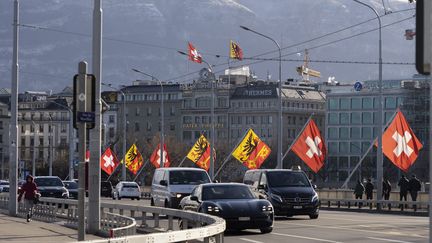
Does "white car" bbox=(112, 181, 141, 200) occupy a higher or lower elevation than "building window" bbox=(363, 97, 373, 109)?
lower

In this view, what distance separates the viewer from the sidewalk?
27.9 meters

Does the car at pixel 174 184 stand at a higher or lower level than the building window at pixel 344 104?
lower

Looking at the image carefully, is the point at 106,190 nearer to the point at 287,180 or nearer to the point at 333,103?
the point at 287,180

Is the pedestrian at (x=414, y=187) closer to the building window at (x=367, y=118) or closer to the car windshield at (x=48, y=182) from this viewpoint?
the car windshield at (x=48, y=182)

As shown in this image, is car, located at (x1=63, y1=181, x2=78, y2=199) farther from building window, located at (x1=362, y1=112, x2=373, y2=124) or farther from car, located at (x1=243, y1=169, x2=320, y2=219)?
building window, located at (x1=362, y1=112, x2=373, y2=124)

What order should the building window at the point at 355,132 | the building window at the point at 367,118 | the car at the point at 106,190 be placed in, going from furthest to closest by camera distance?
the building window at the point at 355,132, the building window at the point at 367,118, the car at the point at 106,190

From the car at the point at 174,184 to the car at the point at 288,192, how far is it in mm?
2524

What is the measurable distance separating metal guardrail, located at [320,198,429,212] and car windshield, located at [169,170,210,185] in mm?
10910

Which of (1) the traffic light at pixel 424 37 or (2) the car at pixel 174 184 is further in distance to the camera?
(2) the car at pixel 174 184

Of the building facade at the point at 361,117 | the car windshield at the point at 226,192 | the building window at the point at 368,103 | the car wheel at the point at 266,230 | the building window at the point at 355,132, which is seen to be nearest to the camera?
the car wheel at the point at 266,230

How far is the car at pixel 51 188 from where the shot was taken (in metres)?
53.1

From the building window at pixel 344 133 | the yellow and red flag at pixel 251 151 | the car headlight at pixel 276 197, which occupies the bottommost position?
the car headlight at pixel 276 197

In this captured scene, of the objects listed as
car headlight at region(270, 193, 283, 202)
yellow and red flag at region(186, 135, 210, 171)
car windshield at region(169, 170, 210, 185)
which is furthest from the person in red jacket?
yellow and red flag at region(186, 135, 210, 171)

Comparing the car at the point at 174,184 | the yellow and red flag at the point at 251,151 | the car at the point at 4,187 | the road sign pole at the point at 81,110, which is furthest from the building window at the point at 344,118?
the road sign pole at the point at 81,110
